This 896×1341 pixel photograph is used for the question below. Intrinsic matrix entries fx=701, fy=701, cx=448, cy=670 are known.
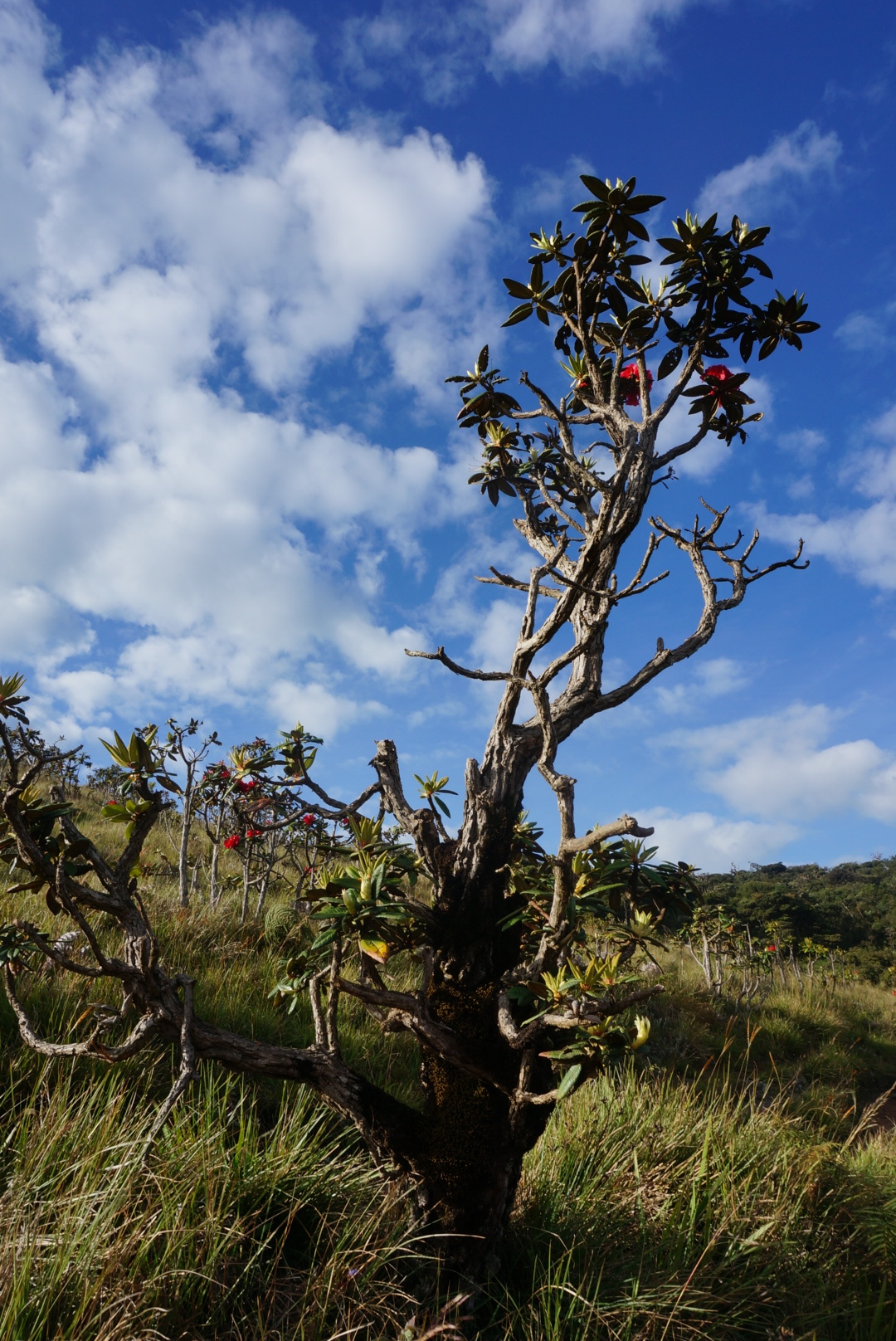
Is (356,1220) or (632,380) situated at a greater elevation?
(632,380)

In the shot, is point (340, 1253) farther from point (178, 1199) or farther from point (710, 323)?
point (710, 323)

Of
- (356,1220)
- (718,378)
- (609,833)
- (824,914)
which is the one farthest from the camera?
(824,914)

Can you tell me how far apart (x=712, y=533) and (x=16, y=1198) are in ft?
13.3

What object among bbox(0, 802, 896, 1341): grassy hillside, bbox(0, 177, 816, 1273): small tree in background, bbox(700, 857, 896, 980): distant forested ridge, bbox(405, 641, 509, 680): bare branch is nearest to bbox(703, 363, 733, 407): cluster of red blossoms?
bbox(0, 177, 816, 1273): small tree in background

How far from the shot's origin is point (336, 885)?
2510mm

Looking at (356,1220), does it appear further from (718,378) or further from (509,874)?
(718,378)

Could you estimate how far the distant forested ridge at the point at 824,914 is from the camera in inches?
855

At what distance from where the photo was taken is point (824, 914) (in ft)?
91.6

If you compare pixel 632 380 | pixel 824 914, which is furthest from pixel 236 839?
pixel 824 914

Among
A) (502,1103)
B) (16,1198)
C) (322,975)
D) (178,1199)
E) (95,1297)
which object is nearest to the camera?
(95,1297)

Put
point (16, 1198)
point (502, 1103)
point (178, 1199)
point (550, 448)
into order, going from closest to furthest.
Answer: point (16, 1198), point (178, 1199), point (502, 1103), point (550, 448)

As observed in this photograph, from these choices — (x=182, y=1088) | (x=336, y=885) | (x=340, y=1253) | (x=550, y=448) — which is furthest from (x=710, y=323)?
(x=340, y=1253)

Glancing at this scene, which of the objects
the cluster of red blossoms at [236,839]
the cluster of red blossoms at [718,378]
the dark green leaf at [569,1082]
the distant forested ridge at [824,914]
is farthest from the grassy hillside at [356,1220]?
the distant forested ridge at [824,914]

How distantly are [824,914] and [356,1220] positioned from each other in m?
30.6
